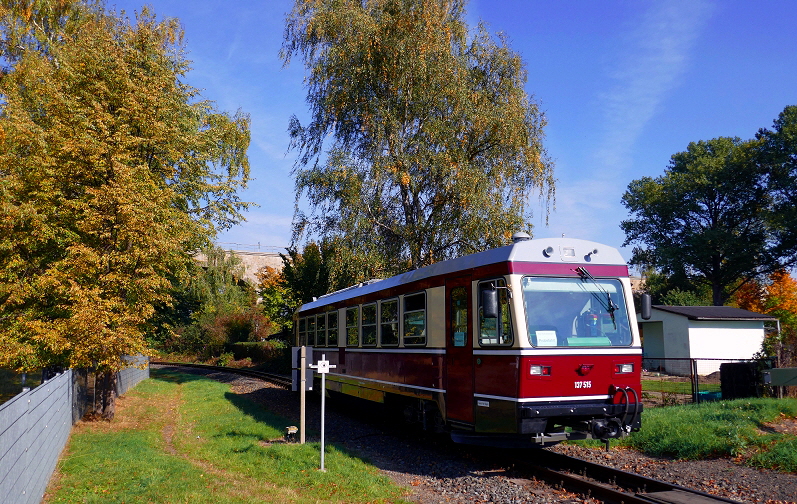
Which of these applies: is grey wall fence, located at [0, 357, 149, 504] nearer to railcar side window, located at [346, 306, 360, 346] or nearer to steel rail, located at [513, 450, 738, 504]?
railcar side window, located at [346, 306, 360, 346]

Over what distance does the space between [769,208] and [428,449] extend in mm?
50858

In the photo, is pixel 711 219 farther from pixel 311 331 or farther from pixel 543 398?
pixel 543 398

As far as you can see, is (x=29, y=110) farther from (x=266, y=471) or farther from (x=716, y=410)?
(x=716, y=410)

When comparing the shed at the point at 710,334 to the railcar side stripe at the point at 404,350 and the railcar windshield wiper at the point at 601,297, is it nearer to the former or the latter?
the railcar side stripe at the point at 404,350

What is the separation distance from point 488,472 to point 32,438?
607cm

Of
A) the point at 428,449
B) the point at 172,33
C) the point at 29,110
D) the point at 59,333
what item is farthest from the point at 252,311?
the point at 428,449

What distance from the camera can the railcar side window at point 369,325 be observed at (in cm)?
1309

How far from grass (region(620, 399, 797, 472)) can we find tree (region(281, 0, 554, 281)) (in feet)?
31.5

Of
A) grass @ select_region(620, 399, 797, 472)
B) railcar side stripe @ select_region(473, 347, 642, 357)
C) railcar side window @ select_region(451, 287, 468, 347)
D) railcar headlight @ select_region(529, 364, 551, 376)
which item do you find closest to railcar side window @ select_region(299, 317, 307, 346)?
railcar side window @ select_region(451, 287, 468, 347)


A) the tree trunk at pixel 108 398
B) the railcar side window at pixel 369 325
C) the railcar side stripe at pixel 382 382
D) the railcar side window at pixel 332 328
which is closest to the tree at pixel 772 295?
the railcar side window at pixel 332 328

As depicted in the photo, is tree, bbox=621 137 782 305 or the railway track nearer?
the railway track

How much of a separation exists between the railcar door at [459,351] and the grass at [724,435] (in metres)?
3.31

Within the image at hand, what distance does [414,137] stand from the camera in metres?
21.9

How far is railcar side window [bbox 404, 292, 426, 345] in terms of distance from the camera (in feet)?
35.9
